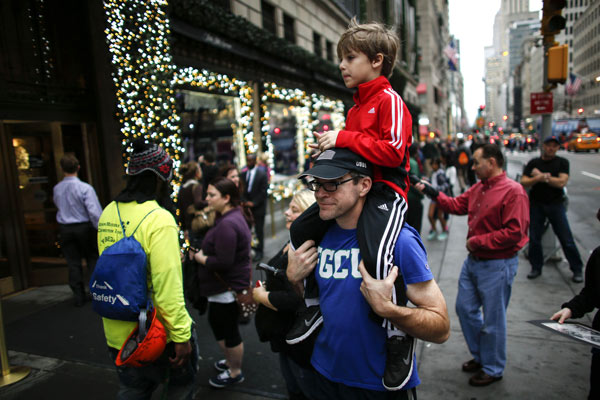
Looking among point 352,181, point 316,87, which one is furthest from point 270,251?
point 316,87

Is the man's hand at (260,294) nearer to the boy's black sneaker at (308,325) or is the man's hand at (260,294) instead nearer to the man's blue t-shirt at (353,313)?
the boy's black sneaker at (308,325)

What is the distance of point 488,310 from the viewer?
12.5ft

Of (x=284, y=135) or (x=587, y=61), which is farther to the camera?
(x=587, y=61)

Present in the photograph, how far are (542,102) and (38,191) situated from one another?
9610 mm

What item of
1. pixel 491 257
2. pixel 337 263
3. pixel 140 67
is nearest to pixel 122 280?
pixel 337 263

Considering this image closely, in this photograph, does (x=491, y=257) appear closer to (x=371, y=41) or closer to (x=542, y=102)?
(x=371, y=41)

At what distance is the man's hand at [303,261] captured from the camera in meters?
2.07

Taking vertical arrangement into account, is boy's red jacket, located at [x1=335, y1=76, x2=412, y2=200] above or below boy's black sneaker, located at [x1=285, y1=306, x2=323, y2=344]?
above

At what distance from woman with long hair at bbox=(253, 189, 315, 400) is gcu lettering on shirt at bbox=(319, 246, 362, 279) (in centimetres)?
35

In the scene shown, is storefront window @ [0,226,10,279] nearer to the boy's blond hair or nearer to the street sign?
the boy's blond hair

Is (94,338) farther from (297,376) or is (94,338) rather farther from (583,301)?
(583,301)

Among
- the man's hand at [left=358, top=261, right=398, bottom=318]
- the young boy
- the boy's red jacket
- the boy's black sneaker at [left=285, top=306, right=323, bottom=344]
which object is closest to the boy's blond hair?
the young boy

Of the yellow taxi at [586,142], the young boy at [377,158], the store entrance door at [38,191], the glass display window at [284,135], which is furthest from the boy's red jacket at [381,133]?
the yellow taxi at [586,142]

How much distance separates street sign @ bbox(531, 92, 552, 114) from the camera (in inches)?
315
